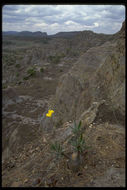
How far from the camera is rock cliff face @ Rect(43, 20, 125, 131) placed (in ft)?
13.2

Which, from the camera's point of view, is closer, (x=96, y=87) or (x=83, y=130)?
(x=83, y=130)

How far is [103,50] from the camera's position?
25.9 feet

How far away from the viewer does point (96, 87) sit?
5766 mm

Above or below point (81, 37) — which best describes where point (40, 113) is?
below

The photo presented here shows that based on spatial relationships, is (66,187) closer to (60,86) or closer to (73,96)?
(73,96)

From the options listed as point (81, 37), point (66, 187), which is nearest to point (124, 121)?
point (66, 187)

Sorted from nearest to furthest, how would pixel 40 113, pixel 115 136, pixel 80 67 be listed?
1. pixel 115 136
2. pixel 80 67
3. pixel 40 113

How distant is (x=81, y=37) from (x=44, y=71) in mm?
45172

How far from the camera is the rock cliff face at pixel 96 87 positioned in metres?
4.02

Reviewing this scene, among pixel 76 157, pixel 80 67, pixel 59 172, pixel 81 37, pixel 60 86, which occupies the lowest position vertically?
pixel 59 172

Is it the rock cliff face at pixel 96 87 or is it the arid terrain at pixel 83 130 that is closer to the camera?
the arid terrain at pixel 83 130

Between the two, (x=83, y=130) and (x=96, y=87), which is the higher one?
(x=96, y=87)

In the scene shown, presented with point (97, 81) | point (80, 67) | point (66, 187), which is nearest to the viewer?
point (66, 187)

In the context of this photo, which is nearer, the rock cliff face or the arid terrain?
the arid terrain
